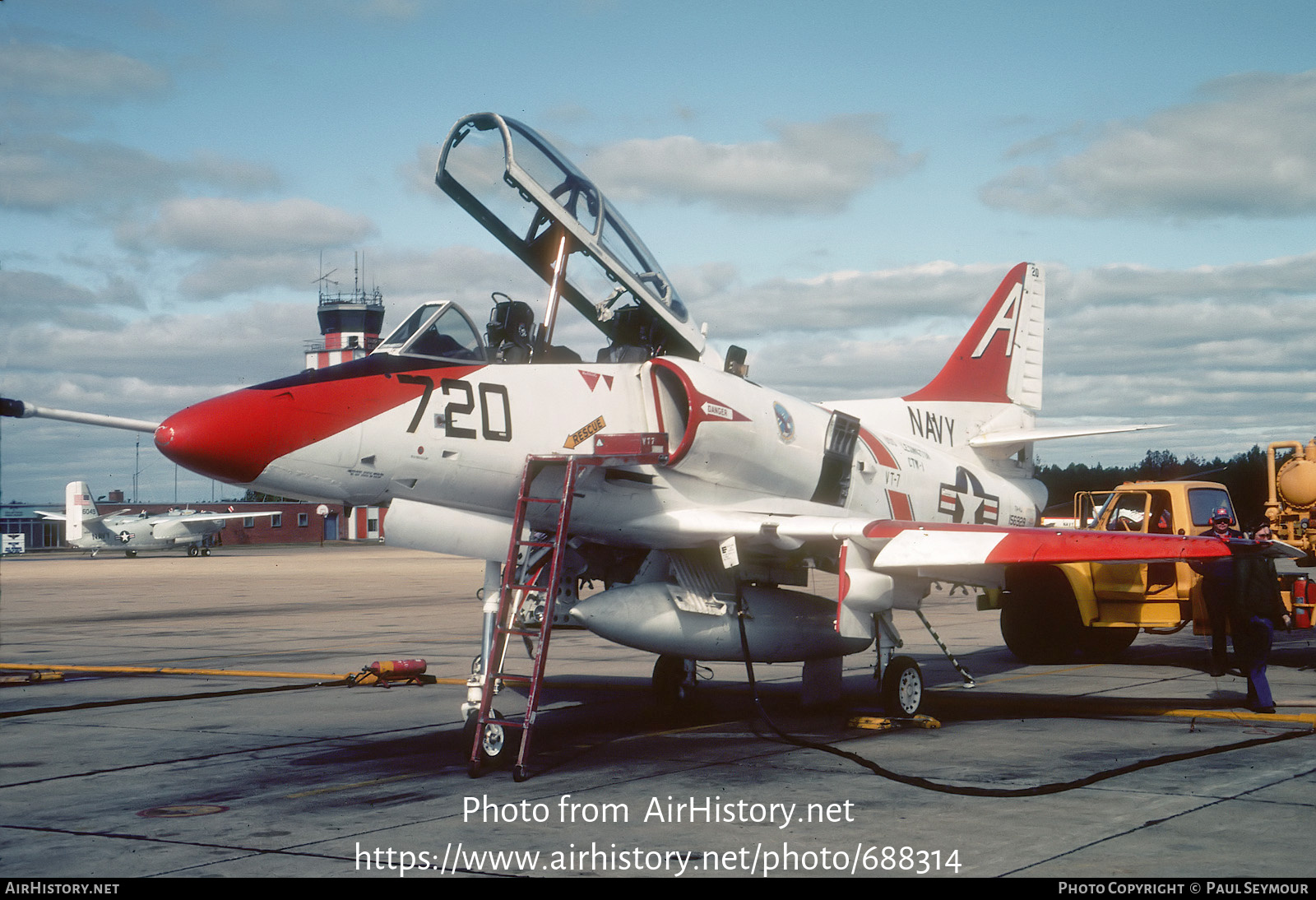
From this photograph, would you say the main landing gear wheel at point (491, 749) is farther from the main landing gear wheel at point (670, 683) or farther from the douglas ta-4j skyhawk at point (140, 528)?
the douglas ta-4j skyhawk at point (140, 528)

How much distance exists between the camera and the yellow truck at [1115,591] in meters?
14.2

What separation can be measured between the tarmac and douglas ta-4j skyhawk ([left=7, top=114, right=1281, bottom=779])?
913mm

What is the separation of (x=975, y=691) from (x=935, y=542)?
3.73 metres

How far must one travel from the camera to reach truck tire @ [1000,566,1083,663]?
15.8m

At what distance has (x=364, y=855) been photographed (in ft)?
19.1

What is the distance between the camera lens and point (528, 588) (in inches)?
345

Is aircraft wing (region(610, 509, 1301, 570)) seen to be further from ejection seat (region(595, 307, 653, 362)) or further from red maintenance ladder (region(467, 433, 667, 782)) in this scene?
ejection seat (region(595, 307, 653, 362))

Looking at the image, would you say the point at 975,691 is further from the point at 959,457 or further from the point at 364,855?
the point at 364,855

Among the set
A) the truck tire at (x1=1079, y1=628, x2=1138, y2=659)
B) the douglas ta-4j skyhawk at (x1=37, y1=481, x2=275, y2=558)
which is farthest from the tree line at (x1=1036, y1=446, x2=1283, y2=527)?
the douglas ta-4j skyhawk at (x1=37, y1=481, x2=275, y2=558)

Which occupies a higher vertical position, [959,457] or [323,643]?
[959,457]

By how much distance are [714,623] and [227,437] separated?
Answer: 4.53 m

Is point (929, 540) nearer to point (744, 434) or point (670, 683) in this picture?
point (744, 434)

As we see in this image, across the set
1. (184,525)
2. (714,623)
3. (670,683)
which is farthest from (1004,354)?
(184,525)

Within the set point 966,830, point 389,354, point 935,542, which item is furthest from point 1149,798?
point 389,354
